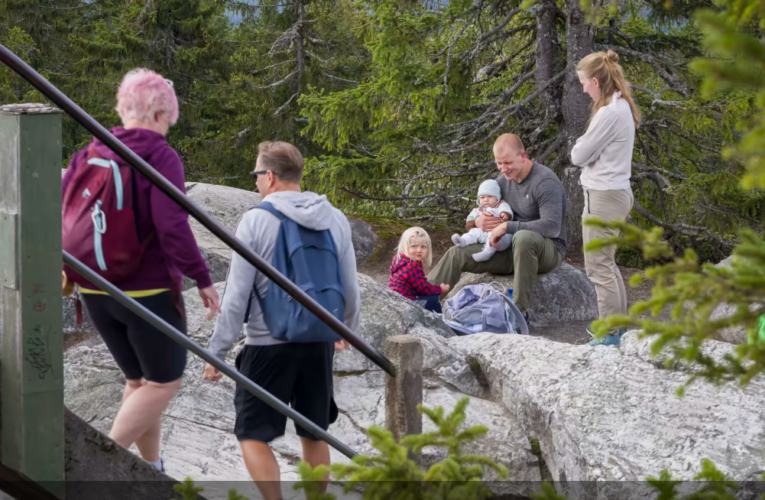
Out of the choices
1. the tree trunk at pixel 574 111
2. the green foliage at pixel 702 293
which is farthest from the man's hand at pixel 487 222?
the green foliage at pixel 702 293

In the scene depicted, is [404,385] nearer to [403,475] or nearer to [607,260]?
[403,475]

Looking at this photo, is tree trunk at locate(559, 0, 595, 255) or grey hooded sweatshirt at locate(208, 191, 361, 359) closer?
grey hooded sweatshirt at locate(208, 191, 361, 359)

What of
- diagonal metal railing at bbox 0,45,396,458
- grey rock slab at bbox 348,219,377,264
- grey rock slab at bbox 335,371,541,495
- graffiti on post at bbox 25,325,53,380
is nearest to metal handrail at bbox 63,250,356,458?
diagonal metal railing at bbox 0,45,396,458

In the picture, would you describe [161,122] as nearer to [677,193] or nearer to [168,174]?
[168,174]

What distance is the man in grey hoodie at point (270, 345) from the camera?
10.3 ft

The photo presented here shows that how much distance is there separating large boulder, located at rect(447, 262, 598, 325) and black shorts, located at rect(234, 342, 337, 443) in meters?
4.00

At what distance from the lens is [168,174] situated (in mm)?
3100

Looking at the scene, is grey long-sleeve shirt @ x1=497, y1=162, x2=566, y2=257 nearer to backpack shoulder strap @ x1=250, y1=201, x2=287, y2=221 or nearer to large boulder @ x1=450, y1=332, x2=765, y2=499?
large boulder @ x1=450, y1=332, x2=765, y2=499

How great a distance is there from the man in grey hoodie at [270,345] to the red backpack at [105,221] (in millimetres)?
392

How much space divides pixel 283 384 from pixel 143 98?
1.21 meters

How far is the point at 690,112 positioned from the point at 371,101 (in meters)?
3.85

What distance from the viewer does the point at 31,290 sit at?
2.36m

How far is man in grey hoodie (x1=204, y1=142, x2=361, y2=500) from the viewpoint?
3.15 meters

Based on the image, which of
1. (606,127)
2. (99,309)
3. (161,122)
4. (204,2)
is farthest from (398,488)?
(204,2)
